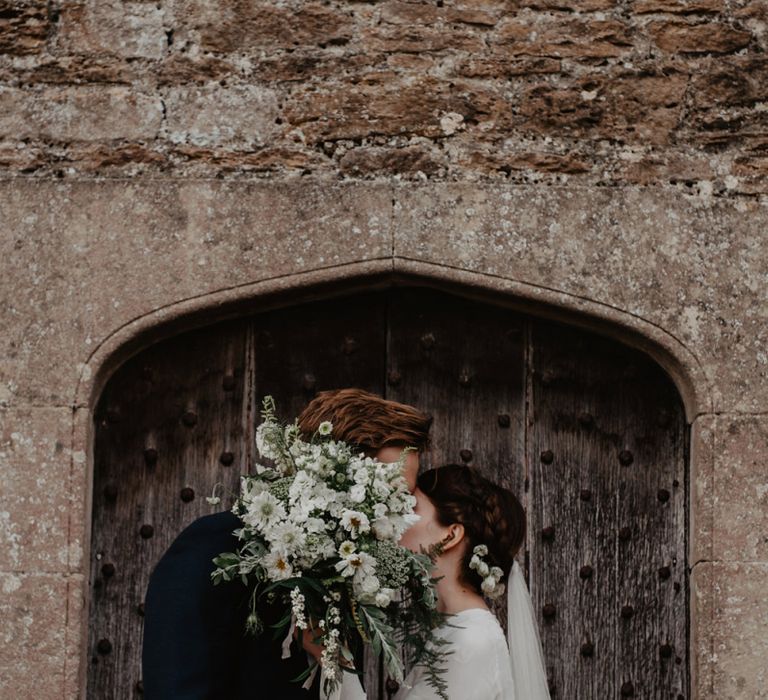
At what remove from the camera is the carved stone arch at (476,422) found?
13.1 ft

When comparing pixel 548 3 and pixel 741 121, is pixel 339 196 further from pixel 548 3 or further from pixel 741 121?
pixel 741 121

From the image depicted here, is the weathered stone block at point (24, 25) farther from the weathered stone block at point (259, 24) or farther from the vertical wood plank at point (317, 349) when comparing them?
the vertical wood plank at point (317, 349)

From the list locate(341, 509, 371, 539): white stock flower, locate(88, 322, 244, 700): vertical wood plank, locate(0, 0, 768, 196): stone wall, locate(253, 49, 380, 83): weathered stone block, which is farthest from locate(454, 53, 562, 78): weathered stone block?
locate(341, 509, 371, 539): white stock flower

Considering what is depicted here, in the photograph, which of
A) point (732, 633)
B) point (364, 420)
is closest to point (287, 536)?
point (364, 420)

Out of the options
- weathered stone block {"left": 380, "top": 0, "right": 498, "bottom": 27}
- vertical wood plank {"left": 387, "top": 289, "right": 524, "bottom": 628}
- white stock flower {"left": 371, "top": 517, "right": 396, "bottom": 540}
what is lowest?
white stock flower {"left": 371, "top": 517, "right": 396, "bottom": 540}

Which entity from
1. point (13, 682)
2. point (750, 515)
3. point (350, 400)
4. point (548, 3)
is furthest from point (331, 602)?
point (548, 3)

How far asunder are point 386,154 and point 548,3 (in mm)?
697

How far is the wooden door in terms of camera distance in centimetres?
402

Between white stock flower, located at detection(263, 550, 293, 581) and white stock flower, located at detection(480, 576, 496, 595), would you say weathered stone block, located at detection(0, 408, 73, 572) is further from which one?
white stock flower, located at detection(480, 576, 496, 595)

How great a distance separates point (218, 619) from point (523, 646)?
97cm

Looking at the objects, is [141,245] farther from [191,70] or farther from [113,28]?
[113,28]

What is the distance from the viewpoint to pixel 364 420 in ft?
11.4

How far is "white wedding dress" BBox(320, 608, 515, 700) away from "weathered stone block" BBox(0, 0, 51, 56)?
2.13 meters

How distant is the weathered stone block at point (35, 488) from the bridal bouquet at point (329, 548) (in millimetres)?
736
